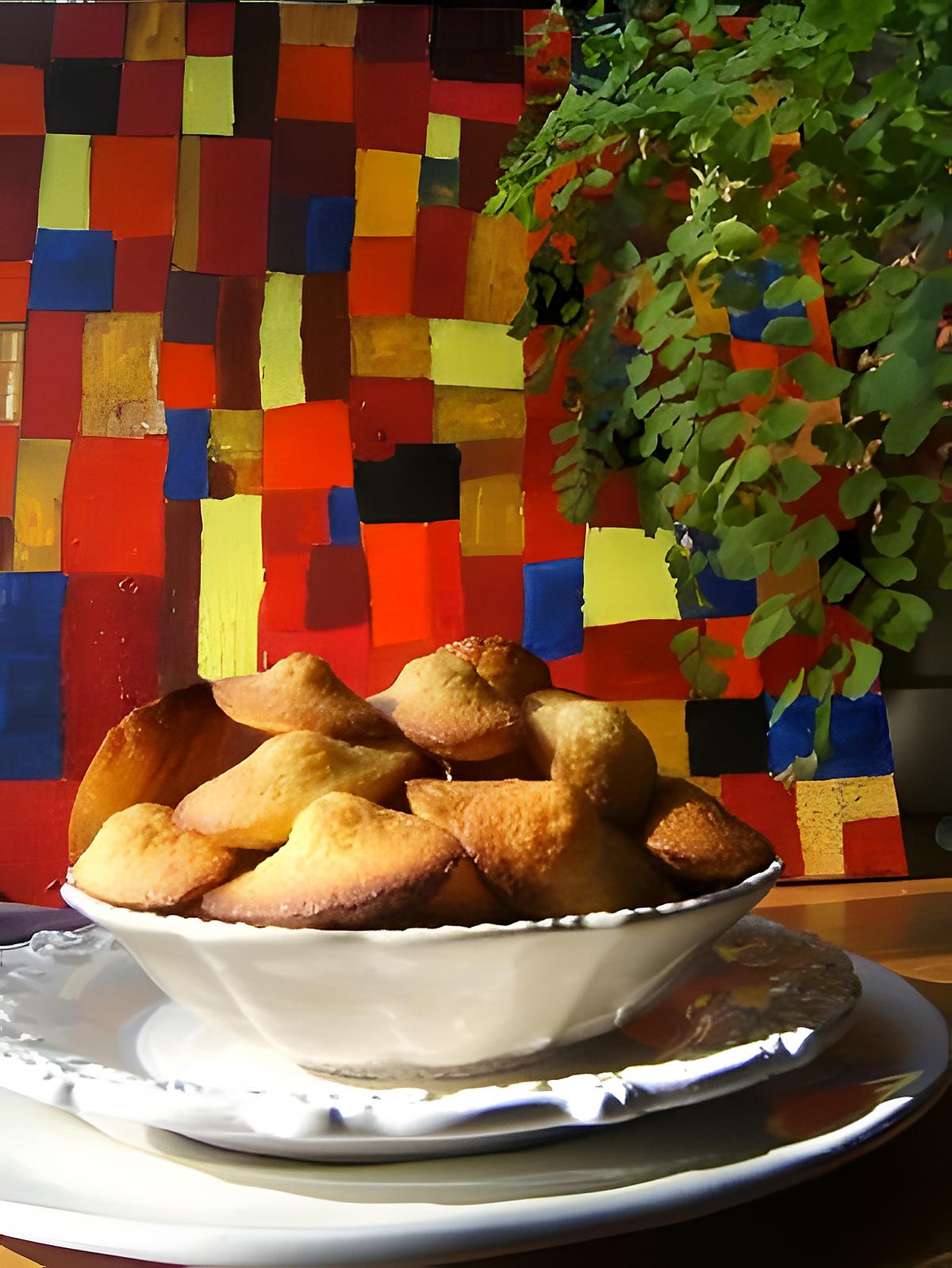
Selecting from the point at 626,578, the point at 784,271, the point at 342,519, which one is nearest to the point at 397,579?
the point at 342,519

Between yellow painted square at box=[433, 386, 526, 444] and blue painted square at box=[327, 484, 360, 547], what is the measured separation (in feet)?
0.27

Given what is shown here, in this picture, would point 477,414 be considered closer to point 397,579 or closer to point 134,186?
point 397,579

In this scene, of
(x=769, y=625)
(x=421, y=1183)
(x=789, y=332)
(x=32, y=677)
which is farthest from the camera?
(x=32, y=677)

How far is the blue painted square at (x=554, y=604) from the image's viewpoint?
833 mm

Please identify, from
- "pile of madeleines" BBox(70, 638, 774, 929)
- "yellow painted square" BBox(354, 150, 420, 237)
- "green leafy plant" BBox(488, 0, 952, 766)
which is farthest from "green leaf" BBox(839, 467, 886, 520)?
"yellow painted square" BBox(354, 150, 420, 237)

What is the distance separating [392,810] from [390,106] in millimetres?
710

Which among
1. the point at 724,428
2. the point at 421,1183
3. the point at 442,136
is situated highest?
the point at 442,136

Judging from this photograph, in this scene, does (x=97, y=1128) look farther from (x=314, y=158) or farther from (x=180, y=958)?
(x=314, y=158)

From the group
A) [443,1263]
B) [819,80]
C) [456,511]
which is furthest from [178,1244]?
[456,511]

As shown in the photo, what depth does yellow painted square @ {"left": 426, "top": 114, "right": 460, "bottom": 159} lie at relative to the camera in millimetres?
847

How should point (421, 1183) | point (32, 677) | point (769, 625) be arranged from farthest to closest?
point (32, 677), point (769, 625), point (421, 1183)

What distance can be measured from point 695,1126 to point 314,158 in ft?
2.52

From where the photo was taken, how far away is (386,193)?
84 cm

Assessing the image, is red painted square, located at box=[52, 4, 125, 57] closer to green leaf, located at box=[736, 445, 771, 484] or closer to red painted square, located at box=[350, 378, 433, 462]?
red painted square, located at box=[350, 378, 433, 462]
